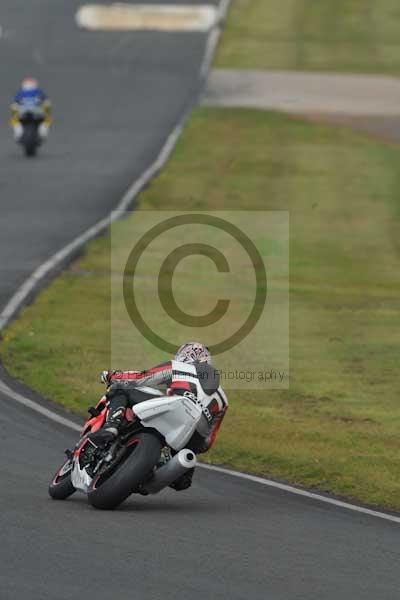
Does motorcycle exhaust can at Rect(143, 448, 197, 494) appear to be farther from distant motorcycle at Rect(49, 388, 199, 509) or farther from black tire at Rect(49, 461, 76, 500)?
black tire at Rect(49, 461, 76, 500)

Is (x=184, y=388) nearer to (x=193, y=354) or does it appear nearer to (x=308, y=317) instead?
(x=193, y=354)

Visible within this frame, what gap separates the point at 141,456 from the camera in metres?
10.1

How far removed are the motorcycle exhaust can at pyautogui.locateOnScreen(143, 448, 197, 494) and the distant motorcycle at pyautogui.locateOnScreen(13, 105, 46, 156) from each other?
2453 cm

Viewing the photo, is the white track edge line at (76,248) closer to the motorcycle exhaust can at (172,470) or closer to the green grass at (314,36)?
the motorcycle exhaust can at (172,470)

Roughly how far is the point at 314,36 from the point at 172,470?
5285 cm

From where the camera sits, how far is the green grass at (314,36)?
178 ft

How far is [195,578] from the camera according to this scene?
8250 millimetres

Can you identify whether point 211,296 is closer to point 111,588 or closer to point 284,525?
point 284,525

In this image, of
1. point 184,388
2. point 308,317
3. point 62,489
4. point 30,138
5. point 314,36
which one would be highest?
point 184,388

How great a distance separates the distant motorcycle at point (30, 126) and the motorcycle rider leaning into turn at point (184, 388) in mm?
23957

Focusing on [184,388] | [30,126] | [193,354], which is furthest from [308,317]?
[30,126]

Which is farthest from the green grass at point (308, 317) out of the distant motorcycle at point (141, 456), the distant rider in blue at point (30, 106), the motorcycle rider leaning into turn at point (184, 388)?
the distant rider in blue at point (30, 106)

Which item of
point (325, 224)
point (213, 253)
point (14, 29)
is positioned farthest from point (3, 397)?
point (14, 29)

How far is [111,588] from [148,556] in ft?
2.70
